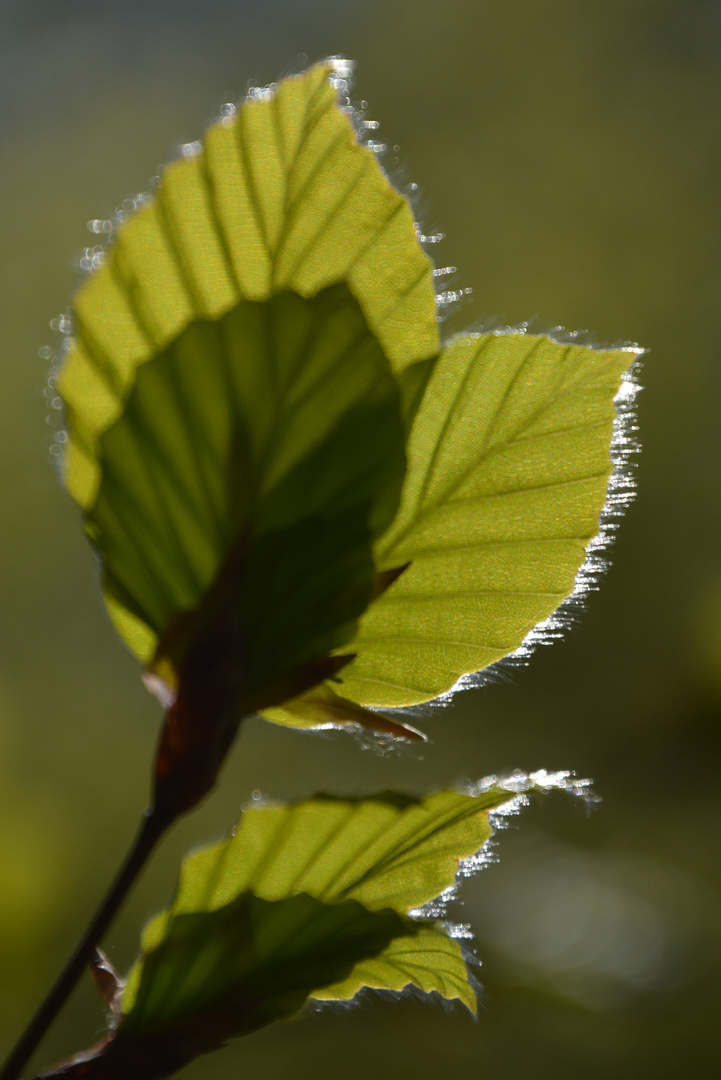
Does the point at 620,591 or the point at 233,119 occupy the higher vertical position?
the point at 233,119

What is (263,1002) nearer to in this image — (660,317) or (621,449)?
(621,449)

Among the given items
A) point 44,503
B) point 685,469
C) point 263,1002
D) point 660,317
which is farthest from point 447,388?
point 660,317

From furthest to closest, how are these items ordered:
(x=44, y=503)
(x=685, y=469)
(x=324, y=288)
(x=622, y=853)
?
(x=685, y=469), (x=44, y=503), (x=622, y=853), (x=324, y=288)

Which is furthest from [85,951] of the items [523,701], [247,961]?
[523,701]

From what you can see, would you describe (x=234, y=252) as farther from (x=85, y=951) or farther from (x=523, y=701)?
(x=523, y=701)

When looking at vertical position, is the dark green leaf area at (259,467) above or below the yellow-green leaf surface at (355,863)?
above
